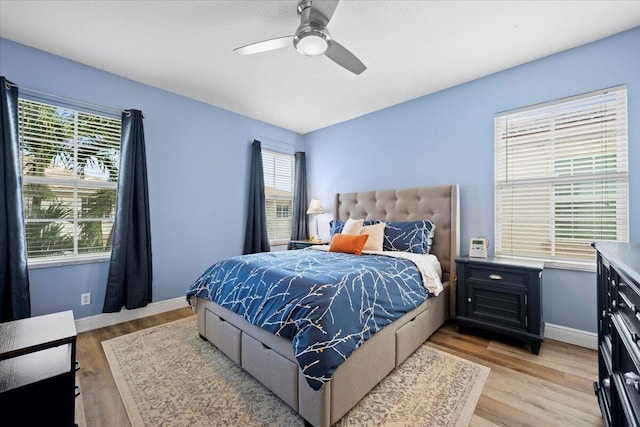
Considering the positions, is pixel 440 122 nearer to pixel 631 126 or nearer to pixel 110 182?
pixel 631 126

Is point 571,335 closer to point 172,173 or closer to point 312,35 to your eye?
Answer: point 312,35

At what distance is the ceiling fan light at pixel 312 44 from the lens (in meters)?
1.88

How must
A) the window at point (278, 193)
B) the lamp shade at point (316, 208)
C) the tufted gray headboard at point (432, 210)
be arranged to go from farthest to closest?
the window at point (278, 193)
the lamp shade at point (316, 208)
the tufted gray headboard at point (432, 210)

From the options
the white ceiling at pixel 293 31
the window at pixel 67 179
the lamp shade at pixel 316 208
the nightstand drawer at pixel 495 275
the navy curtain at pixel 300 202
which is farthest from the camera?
the navy curtain at pixel 300 202

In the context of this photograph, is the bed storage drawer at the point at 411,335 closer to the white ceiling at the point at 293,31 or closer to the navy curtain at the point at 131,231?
the white ceiling at the point at 293,31

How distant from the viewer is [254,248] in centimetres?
408

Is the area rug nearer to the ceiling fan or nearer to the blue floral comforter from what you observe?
the blue floral comforter

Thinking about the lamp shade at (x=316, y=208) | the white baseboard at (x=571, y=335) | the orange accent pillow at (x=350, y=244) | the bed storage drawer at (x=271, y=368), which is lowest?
the white baseboard at (x=571, y=335)

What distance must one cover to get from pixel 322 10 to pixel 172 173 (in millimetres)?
2559

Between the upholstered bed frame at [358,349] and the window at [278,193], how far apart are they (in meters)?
2.07

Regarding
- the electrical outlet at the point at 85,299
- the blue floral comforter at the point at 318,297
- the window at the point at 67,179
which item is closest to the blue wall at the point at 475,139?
the blue floral comforter at the point at 318,297

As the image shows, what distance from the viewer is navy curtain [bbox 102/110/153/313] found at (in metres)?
2.84

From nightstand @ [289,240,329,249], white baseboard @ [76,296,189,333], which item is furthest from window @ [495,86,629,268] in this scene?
white baseboard @ [76,296,189,333]

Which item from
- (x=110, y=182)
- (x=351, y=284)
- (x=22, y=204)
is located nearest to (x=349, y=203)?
(x=351, y=284)
